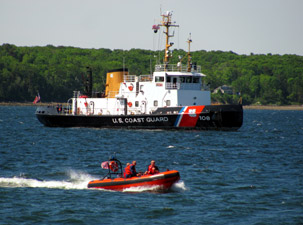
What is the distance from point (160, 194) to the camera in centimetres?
2255

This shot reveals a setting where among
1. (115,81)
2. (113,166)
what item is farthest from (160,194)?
(115,81)

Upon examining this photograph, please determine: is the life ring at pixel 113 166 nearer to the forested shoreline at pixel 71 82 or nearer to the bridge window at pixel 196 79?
the bridge window at pixel 196 79

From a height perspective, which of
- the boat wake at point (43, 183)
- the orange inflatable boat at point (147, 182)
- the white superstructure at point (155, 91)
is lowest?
the boat wake at point (43, 183)

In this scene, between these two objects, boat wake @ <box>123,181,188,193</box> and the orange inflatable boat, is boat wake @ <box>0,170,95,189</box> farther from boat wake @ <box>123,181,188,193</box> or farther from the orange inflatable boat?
boat wake @ <box>123,181,188,193</box>

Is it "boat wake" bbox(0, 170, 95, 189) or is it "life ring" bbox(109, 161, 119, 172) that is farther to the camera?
"boat wake" bbox(0, 170, 95, 189)

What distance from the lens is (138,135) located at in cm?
4503

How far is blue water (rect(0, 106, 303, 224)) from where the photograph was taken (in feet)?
63.7

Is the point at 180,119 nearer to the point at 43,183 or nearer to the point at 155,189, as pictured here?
the point at 43,183

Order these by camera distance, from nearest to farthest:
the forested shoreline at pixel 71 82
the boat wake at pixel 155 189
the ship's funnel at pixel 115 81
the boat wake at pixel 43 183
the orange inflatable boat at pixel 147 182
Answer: the orange inflatable boat at pixel 147 182, the boat wake at pixel 155 189, the boat wake at pixel 43 183, the ship's funnel at pixel 115 81, the forested shoreline at pixel 71 82

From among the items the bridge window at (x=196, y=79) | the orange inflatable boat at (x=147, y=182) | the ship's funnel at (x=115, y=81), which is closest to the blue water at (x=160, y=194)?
the orange inflatable boat at (x=147, y=182)

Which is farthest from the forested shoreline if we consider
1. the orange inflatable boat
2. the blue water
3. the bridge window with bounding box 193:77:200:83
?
the orange inflatable boat

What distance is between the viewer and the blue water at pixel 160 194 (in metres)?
19.4

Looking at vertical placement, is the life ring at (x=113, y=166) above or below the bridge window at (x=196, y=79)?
below

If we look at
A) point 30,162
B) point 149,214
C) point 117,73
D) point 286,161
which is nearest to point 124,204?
point 149,214
